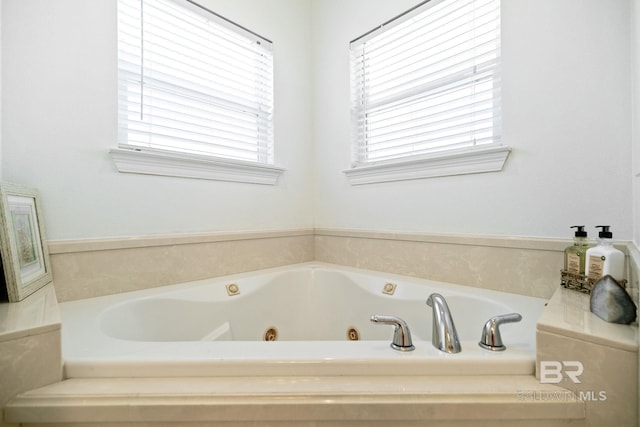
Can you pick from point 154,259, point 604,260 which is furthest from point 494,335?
point 154,259

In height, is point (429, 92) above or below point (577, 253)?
above

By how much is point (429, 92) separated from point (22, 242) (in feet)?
5.92

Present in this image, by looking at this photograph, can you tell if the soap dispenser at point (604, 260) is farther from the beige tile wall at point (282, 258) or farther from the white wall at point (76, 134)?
the white wall at point (76, 134)

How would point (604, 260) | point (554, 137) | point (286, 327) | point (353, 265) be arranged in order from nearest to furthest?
point (604, 260) < point (554, 137) < point (286, 327) < point (353, 265)

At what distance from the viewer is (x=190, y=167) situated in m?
1.50

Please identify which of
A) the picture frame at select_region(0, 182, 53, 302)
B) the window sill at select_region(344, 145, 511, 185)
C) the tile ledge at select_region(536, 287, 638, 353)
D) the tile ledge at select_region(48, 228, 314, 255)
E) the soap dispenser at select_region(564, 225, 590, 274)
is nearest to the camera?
the tile ledge at select_region(536, 287, 638, 353)

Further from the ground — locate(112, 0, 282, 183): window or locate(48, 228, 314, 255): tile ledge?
locate(112, 0, 282, 183): window

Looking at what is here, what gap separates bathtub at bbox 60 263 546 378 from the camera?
2.32 ft

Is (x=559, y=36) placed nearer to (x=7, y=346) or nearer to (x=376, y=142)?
(x=376, y=142)

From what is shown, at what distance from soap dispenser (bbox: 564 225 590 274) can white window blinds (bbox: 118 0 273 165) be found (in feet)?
5.01

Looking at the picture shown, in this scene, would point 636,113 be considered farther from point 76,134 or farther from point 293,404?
point 76,134

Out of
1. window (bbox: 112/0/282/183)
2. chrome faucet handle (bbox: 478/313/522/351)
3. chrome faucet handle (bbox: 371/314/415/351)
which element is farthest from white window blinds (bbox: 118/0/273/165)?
chrome faucet handle (bbox: 478/313/522/351)

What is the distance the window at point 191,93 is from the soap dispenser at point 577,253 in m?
1.47

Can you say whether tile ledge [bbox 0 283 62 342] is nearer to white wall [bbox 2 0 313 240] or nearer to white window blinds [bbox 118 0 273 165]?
white wall [bbox 2 0 313 240]
